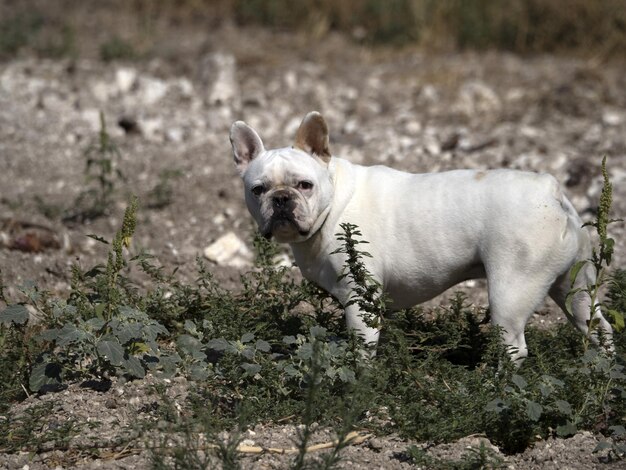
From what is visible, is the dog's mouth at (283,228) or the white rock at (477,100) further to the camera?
the white rock at (477,100)

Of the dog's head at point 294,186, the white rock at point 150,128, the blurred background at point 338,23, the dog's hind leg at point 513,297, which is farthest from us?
the blurred background at point 338,23

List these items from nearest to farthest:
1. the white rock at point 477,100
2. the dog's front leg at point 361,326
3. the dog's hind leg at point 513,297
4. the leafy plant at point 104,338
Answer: the leafy plant at point 104,338, the dog's hind leg at point 513,297, the dog's front leg at point 361,326, the white rock at point 477,100

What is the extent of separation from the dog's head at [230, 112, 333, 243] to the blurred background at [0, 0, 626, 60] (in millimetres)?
7277

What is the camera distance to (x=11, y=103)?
10750mm

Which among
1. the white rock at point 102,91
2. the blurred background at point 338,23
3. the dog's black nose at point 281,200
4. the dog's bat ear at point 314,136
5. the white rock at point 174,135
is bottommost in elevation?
the dog's black nose at point 281,200

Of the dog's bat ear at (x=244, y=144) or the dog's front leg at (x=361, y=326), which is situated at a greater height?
the dog's bat ear at (x=244, y=144)

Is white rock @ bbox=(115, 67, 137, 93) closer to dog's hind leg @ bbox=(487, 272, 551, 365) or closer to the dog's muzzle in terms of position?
the dog's muzzle

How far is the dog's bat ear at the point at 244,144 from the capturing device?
5423 mm

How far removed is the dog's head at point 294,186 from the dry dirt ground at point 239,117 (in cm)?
165

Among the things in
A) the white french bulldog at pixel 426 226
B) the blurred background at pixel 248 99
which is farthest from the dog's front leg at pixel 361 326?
the blurred background at pixel 248 99

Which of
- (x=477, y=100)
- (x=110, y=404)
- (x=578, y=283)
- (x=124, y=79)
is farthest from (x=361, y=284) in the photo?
(x=124, y=79)

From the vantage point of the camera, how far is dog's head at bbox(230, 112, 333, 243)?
4.95 m

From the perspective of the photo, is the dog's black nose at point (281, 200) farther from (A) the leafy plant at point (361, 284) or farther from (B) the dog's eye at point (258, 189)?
(A) the leafy plant at point (361, 284)

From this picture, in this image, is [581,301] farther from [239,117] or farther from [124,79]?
[124,79]
